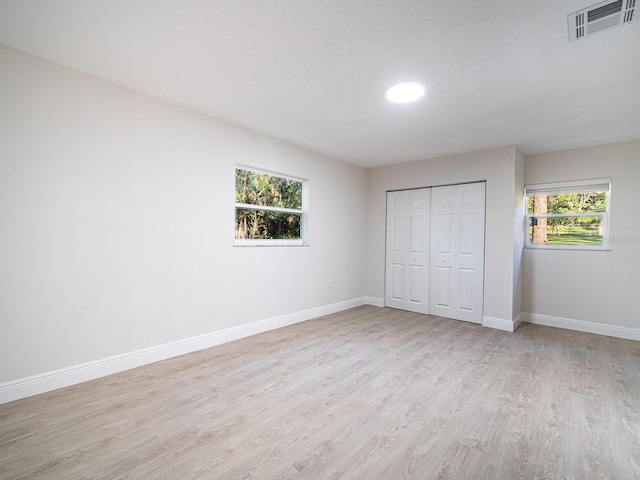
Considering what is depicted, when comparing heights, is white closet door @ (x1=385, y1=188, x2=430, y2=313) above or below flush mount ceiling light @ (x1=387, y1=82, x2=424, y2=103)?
below

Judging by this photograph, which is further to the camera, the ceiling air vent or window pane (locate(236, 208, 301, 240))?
window pane (locate(236, 208, 301, 240))

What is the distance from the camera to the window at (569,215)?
428 cm

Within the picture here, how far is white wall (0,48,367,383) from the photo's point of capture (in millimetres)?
2312

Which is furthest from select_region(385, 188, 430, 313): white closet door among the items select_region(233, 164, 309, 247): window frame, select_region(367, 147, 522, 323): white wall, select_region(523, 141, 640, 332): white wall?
select_region(233, 164, 309, 247): window frame

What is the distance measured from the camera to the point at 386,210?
5688 mm

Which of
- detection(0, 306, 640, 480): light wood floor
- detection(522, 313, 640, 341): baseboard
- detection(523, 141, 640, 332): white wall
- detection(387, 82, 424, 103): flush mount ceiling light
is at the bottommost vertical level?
detection(0, 306, 640, 480): light wood floor

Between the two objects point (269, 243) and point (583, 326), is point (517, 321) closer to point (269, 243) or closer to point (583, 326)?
point (583, 326)


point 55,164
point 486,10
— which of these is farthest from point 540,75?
point 55,164

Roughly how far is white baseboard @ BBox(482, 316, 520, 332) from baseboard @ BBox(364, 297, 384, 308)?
1.75m

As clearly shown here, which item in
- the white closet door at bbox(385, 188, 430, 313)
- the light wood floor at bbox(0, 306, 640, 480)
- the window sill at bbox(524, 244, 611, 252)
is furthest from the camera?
the white closet door at bbox(385, 188, 430, 313)

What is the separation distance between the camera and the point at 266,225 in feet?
13.9

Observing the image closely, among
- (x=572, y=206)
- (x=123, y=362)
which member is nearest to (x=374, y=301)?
(x=572, y=206)

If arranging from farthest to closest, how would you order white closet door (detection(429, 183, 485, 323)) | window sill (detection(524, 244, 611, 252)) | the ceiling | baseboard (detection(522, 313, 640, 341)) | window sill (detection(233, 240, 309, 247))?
white closet door (detection(429, 183, 485, 323)) → window sill (detection(524, 244, 611, 252)) → baseboard (detection(522, 313, 640, 341)) → window sill (detection(233, 240, 309, 247)) → the ceiling

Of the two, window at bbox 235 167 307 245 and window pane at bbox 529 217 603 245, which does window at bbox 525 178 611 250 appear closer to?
window pane at bbox 529 217 603 245
